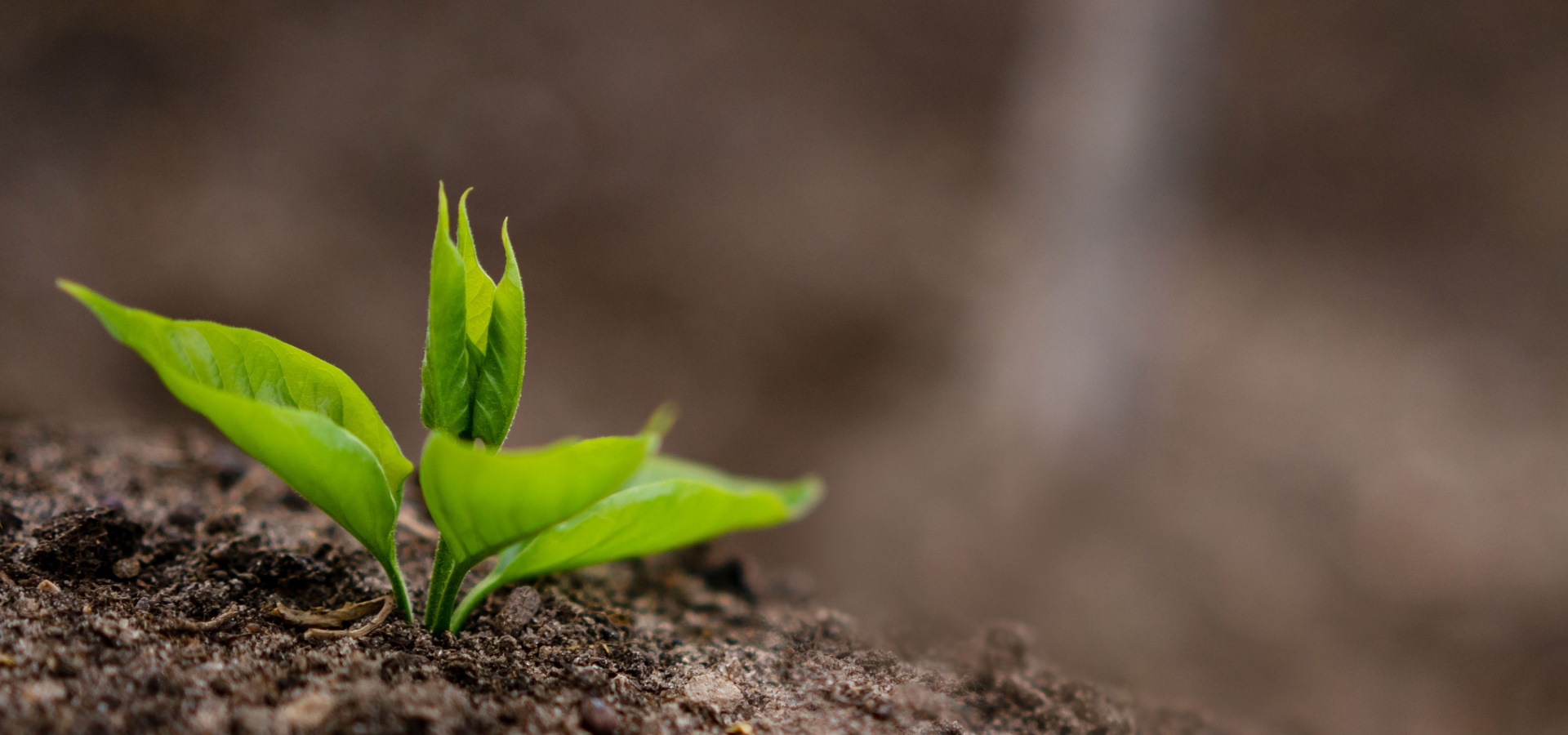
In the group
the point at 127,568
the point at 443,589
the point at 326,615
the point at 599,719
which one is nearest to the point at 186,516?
the point at 127,568

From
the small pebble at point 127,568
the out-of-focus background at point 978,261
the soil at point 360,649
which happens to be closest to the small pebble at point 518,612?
the soil at point 360,649

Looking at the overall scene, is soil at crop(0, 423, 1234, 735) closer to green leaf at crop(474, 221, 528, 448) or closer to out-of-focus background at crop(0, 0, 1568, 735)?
green leaf at crop(474, 221, 528, 448)

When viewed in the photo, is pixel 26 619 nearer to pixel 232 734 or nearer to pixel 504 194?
pixel 232 734

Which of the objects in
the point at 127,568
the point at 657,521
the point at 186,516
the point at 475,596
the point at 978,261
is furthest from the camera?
the point at 978,261

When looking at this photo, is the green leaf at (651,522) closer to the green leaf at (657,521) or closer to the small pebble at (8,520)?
the green leaf at (657,521)

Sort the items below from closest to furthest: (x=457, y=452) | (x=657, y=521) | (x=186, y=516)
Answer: (x=457, y=452) → (x=657, y=521) → (x=186, y=516)

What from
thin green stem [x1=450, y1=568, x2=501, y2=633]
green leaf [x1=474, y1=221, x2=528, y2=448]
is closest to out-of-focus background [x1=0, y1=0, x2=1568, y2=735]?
thin green stem [x1=450, y1=568, x2=501, y2=633]

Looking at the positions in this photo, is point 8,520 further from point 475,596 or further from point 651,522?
point 651,522
